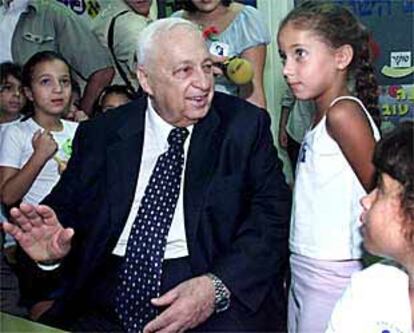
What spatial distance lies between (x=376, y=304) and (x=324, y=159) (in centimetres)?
54

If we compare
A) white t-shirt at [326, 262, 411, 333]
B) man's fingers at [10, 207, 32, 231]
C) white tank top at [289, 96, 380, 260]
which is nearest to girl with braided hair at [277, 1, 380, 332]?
white tank top at [289, 96, 380, 260]

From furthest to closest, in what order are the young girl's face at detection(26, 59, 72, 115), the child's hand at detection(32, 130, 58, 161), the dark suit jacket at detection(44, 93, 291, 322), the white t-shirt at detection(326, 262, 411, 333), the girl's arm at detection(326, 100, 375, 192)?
the young girl's face at detection(26, 59, 72, 115) → the child's hand at detection(32, 130, 58, 161) → the dark suit jacket at detection(44, 93, 291, 322) → the girl's arm at detection(326, 100, 375, 192) → the white t-shirt at detection(326, 262, 411, 333)

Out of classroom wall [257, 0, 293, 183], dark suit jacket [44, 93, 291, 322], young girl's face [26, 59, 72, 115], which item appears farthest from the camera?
classroom wall [257, 0, 293, 183]

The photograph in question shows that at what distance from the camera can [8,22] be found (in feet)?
9.23

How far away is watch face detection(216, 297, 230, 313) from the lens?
6.24 feet

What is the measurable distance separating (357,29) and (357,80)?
12 cm

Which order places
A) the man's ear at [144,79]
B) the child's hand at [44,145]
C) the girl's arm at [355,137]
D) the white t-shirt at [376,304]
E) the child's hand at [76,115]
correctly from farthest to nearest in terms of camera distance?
the child's hand at [76,115]
the child's hand at [44,145]
the man's ear at [144,79]
the girl's arm at [355,137]
the white t-shirt at [376,304]

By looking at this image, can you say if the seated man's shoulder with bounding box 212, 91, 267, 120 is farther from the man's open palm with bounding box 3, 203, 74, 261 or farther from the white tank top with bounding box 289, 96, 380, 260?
the man's open palm with bounding box 3, 203, 74, 261

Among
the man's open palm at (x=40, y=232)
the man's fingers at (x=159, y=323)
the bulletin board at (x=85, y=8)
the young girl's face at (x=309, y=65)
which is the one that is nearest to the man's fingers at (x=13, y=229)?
the man's open palm at (x=40, y=232)

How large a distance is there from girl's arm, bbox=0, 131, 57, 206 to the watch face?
0.92 meters

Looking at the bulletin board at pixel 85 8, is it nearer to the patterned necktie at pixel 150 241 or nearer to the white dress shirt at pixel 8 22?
the white dress shirt at pixel 8 22

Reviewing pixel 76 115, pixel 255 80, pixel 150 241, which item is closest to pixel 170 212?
pixel 150 241

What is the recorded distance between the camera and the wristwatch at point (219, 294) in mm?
1895

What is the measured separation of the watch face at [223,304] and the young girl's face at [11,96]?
119 cm
